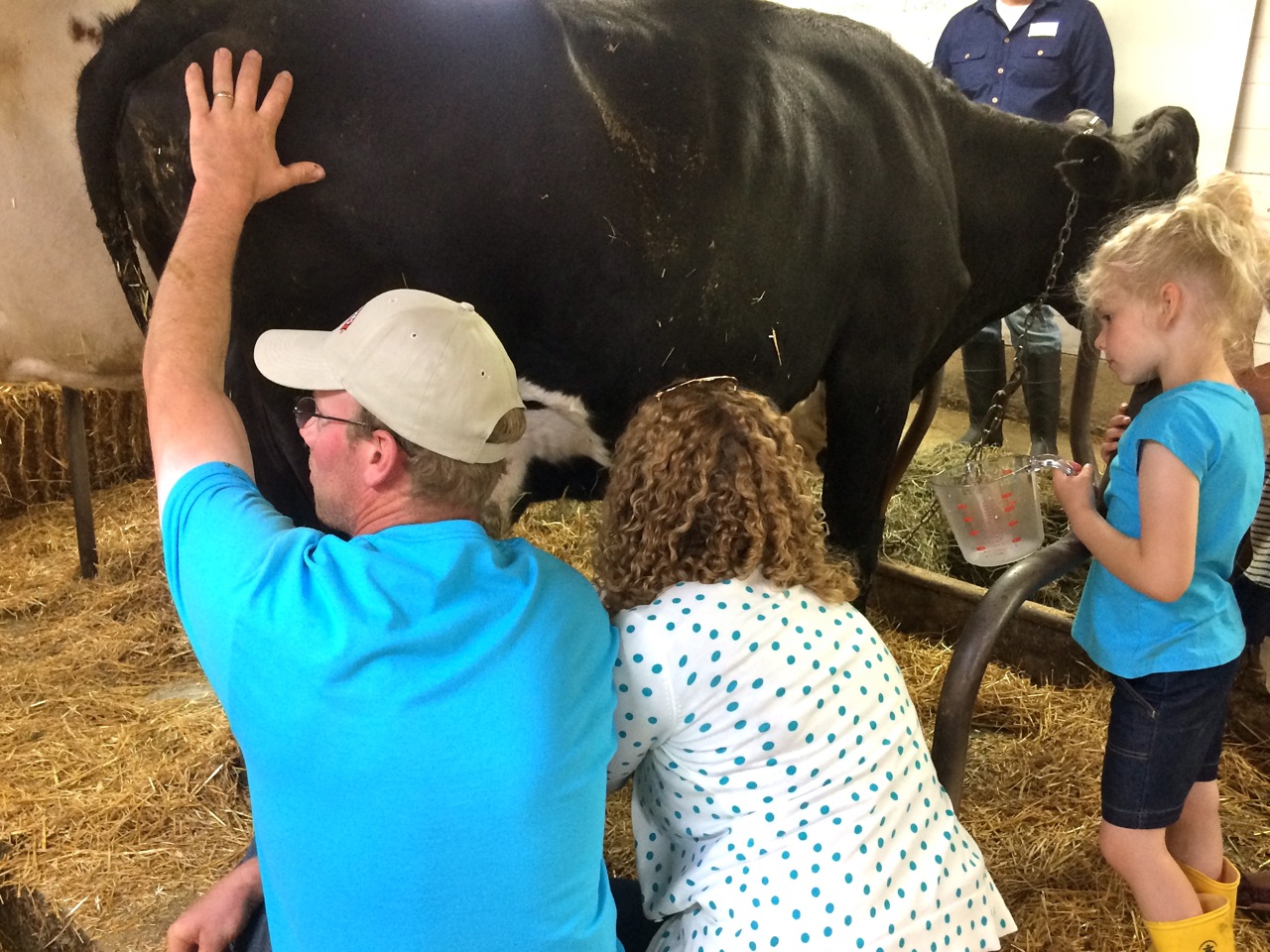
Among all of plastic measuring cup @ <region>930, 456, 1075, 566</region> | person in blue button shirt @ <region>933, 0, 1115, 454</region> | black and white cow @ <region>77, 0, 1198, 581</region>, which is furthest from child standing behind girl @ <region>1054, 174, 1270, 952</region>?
person in blue button shirt @ <region>933, 0, 1115, 454</region>

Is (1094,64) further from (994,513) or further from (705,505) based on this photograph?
(705,505)

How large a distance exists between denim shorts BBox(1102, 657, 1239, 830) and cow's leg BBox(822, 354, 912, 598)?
113 centimetres

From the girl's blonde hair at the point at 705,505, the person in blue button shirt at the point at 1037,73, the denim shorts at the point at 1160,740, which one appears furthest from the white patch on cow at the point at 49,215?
the person in blue button shirt at the point at 1037,73

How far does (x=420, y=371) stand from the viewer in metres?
1.23

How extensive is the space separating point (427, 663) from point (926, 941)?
794 millimetres

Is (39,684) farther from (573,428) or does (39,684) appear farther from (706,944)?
(706,944)

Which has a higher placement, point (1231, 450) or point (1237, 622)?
point (1231, 450)

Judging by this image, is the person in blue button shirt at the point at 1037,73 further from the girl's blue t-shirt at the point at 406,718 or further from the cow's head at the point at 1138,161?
the girl's blue t-shirt at the point at 406,718

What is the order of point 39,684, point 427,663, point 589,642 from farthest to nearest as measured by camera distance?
point 39,684 → point 589,642 → point 427,663

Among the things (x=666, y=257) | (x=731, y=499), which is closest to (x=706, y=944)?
(x=731, y=499)

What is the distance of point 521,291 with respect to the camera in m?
2.00

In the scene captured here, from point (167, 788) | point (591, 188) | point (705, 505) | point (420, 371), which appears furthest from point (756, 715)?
point (167, 788)

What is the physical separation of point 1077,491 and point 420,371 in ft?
3.71

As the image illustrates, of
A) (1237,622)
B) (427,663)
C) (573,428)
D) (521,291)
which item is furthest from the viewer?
(573,428)
